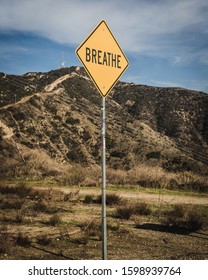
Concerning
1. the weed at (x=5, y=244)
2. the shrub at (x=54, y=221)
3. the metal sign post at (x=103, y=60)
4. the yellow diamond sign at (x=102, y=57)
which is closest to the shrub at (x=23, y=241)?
the weed at (x=5, y=244)

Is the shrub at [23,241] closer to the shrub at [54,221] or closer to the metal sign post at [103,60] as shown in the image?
the shrub at [54,221]

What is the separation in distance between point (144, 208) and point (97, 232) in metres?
4.17

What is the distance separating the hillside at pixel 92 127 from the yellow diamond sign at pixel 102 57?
78.9ft

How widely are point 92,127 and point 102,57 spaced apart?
50.4 metres

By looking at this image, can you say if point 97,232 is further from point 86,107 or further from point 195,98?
point 195,98

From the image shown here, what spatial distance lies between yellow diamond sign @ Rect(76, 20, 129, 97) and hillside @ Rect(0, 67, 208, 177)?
2406 cm

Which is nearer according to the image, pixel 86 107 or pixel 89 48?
pixel 89 48

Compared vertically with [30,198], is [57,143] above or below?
above

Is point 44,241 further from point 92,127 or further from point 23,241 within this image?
point 92,127

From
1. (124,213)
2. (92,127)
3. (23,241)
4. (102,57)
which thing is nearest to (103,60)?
(102,57)

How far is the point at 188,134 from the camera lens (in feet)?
220

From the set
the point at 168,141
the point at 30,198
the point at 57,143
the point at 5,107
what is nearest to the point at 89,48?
the point at 30,198

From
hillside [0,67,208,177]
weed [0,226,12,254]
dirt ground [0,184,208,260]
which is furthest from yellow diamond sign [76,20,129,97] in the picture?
hillside [0,67,208,177]

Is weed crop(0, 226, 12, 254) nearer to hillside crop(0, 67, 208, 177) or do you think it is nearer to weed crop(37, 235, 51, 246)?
weed crop(37, 235, 51, 246)
